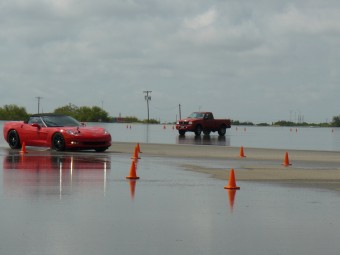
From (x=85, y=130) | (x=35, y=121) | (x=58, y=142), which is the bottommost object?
(x=58, y=142)

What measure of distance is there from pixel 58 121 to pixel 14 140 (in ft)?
7.30

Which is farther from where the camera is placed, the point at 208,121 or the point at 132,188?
the point at 208,121

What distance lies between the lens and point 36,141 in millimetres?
27719

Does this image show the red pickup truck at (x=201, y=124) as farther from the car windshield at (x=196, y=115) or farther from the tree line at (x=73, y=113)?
the tree line at (x=73, y=113)

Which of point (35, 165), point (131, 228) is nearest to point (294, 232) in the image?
point (131, 228)

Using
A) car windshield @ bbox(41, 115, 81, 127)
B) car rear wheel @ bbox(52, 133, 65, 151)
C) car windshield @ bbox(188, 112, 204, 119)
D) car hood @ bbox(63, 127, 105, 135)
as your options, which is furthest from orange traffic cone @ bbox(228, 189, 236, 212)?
car windshield @ bbox(188, 112, 204, 119)

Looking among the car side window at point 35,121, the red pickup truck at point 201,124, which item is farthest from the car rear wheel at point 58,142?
the red pickup truck at point 201,124

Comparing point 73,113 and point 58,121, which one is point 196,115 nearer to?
point 58,121

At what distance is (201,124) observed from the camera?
5581 cm

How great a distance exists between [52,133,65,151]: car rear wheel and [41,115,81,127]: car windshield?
2.91 ft

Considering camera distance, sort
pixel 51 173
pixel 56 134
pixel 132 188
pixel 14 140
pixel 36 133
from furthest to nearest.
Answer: pixel 14 140 < pixel 36 133 < pixel 56 134 < pixel 51 173 < pixel 132 188

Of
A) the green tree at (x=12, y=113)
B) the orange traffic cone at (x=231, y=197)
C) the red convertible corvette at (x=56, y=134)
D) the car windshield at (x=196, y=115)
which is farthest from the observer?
the green tree at (x=12, y=113)

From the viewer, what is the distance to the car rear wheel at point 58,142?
26.5 m

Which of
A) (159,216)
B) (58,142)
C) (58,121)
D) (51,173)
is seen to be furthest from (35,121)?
(159,216)
